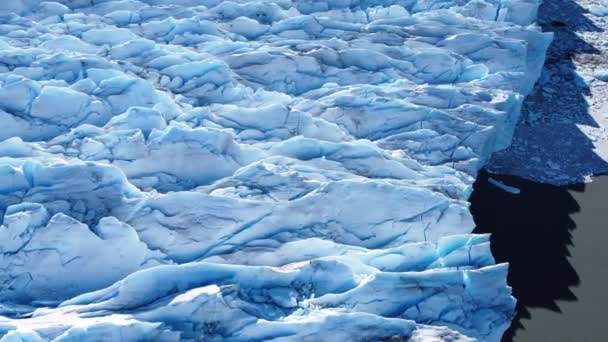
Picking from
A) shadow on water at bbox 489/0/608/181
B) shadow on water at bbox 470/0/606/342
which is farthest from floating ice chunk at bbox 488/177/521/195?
shadow on water at bbox 489/0/608/181

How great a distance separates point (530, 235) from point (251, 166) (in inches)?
120

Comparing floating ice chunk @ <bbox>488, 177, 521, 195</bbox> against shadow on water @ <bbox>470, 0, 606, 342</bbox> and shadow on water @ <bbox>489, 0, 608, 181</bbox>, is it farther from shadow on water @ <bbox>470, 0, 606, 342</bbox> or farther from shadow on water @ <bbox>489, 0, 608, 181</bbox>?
shadow on water @ <bbox>489, 0, 608, 181</bbox>

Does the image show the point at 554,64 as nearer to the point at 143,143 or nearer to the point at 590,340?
the point at 590,340

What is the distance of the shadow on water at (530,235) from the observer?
5941 mm

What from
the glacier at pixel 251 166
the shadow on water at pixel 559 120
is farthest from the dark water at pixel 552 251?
the glacier at pixel 251 166

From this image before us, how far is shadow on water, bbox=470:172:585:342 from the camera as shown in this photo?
Result: 594 cm

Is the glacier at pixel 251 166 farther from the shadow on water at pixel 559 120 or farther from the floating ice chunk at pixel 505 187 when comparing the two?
the shadow on water at pixel 559 120

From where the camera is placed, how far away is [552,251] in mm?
6402

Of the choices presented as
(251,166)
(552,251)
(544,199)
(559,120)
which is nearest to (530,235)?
(552,251)

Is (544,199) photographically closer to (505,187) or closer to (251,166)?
(505,187)

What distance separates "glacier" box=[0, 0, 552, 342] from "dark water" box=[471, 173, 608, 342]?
84 centimetres

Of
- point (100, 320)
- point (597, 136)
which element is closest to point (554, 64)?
point (597, 136)

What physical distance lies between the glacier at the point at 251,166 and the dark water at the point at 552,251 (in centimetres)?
84

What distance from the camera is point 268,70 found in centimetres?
619
